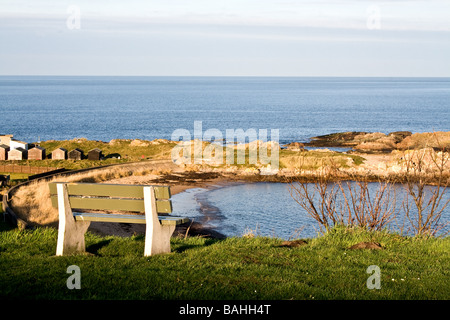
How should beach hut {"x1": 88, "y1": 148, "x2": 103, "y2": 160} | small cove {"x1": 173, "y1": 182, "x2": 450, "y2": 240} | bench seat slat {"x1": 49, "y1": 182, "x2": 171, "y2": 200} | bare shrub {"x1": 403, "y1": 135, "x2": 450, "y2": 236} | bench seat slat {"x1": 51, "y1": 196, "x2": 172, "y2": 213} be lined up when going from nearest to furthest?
1. bench seat slat {"x1": 49, "y1": 182, "x2": 171, "y2": 200}
2. bench seat slat {"x1": 51, "y1": 196, "x2": 172, "y2": 213}
3. bare shrub {"x1": 403, "y1": 135, "x2": 450, "y2": 236}
4. small cove {"x1": 173, "y1": 182, "x2": 450, "y2": 240}
5. beach hut {"x1": 88, "y1": 148, "x2": 103, "y2": 160}

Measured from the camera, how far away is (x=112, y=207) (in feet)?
26.0

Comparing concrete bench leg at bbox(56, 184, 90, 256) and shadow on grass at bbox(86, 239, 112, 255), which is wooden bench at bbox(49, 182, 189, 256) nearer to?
concrete bench leg at bbox(56, 184, 90, 256)

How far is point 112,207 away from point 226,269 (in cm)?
189

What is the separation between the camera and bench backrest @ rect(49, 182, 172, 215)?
305 inches

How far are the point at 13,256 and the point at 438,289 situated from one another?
5423 mm

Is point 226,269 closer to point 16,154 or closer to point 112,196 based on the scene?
point 112,196

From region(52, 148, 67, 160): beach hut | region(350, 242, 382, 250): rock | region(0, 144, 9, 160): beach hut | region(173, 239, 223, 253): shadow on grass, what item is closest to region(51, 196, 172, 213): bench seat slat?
region(173, 239, 223, 253): shadow on grass

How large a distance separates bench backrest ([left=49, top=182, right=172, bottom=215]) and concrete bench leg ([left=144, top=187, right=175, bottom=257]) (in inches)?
3.5

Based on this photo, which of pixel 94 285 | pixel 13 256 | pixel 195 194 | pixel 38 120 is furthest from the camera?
pixel 38 120

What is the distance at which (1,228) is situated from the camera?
38.4 feet

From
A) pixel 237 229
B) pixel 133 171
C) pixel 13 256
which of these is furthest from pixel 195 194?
pixel 13 256

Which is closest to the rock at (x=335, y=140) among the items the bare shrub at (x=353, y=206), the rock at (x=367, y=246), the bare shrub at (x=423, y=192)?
the bare shrub at (x=423, y=192)

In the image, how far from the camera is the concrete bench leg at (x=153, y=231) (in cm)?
Result: 779
